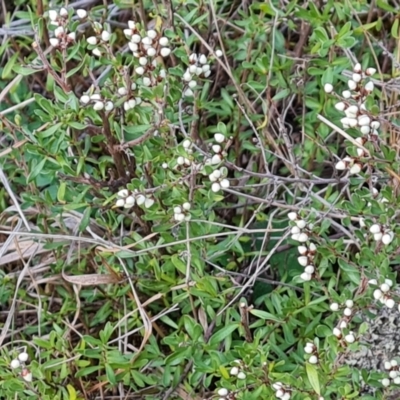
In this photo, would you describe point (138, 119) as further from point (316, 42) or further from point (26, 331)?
point (26, 331)

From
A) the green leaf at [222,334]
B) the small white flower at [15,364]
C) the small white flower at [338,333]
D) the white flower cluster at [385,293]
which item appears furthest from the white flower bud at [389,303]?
the small white flower at [15,364]

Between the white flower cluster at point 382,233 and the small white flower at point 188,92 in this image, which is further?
the small white flower at point 188,92

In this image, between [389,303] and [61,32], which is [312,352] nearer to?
[389,303]

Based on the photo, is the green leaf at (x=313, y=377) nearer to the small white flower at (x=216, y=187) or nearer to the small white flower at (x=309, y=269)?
the small white flower at (x=309, y=269)

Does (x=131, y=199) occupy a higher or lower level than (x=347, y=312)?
higher

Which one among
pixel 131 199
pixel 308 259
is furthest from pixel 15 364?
pixel 308 259

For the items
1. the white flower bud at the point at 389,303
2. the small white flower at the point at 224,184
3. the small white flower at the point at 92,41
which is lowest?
the white flower bud at the point at 389,303

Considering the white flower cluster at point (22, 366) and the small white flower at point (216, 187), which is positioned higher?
the small white flower at point (216, 187)
